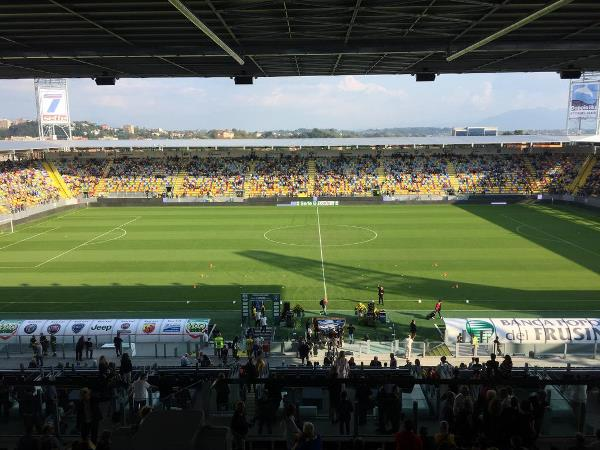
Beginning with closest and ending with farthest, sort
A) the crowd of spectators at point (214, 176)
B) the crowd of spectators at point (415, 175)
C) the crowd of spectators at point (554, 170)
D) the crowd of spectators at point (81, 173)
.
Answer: the crowd of spectators at point (554, 170) < the crowd of spectators at point (81, 173) < the crowd of spectators at point (415, 175) < the crowd of spectators at point (214, 176)

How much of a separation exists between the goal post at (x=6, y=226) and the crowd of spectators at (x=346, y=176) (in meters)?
31.2

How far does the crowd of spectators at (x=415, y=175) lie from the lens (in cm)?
6138

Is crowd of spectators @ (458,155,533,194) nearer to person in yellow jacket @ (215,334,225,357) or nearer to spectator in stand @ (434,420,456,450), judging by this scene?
person in yellow jacket @ (215,334,225,357)

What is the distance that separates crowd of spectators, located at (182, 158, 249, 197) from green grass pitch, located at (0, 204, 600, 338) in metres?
11.8

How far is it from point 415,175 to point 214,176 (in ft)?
83.2

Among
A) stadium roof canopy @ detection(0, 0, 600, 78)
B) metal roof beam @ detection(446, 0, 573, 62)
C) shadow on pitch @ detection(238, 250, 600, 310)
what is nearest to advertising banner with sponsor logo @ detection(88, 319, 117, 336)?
stadium roof canopy @ detection(0, 0, 600, 78)

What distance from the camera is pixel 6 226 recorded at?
1722 inches

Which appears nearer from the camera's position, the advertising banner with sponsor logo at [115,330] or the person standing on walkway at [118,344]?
the person standing on walkway at [118,344]

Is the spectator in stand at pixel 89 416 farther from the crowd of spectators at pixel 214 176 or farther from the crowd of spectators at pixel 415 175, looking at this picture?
the crowd of spectators at pixel 415 175

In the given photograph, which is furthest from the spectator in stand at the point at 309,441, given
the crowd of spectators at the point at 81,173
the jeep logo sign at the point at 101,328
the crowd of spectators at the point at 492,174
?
the crowd of spectators at the point at 81,173

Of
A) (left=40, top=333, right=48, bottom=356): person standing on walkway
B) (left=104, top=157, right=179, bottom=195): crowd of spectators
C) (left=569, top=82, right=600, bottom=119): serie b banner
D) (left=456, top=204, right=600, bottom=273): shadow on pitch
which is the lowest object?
(left=40, top=333, right=48, bottom=356): person standing on walkway

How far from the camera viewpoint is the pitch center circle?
37.3 meters

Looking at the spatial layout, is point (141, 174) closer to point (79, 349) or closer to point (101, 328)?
point (101, 328)

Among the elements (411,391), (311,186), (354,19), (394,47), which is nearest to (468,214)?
(311,186)
